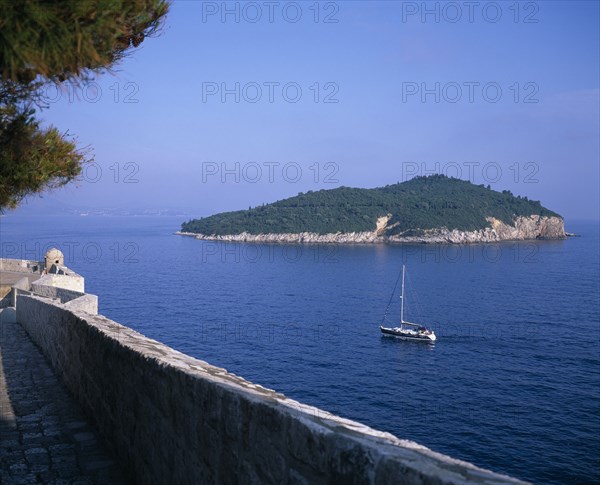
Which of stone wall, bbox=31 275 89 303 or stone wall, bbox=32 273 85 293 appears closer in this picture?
stone wall, bbox=31 275 89 303

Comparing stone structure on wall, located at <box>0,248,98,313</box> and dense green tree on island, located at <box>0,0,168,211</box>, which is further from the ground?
dense green tree on island, located at <box>0,0,168,211</box>

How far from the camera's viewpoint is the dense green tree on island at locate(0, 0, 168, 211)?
2.80 m

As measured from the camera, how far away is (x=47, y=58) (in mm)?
2914

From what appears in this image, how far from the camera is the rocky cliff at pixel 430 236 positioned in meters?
143

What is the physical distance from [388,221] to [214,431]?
153 m

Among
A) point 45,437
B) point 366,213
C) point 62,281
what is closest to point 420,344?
point 62,281

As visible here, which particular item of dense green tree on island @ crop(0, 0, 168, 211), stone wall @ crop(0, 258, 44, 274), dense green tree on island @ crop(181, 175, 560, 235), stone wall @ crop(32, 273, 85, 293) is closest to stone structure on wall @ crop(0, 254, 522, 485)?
dense green tree on island @ crop(0, 0, 168, 211)

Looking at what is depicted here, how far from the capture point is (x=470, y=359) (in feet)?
134

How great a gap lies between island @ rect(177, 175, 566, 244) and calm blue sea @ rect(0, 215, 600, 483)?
42519 mm

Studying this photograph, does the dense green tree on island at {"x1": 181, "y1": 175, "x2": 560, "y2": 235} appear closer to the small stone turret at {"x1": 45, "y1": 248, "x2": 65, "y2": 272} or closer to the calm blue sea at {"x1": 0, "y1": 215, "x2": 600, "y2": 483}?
the calm blue sea at {"x1": 0, "y1": 215, "x2": 600, "y2": 483}

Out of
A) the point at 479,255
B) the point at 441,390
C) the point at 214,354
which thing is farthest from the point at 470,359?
the point at 479,255

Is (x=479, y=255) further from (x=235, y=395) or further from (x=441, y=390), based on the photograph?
(x=235, y=395)

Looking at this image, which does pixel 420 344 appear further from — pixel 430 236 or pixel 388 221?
pixel 388 221

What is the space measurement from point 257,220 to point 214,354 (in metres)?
121
